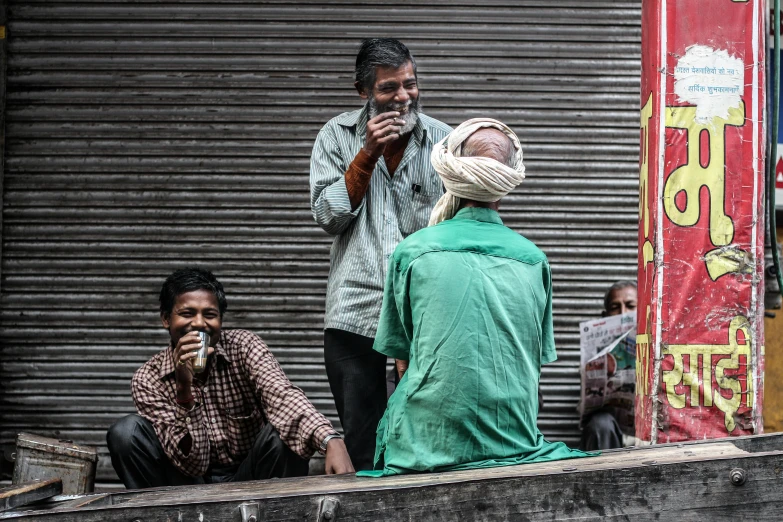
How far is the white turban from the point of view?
266cm

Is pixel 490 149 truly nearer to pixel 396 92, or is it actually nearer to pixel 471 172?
pixel 471 172

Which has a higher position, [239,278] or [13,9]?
[13,9]

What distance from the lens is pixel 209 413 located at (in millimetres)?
3869

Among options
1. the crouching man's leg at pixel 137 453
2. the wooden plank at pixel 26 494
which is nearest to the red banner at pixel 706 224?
the crouching man's leg at pixel 137 453

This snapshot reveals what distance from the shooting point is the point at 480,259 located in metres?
2.66

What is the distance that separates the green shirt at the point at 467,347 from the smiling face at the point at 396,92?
832 millimetres

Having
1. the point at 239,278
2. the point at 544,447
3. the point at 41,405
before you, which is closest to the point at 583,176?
the point at 239,278

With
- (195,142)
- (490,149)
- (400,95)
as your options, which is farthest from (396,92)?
(195,142)

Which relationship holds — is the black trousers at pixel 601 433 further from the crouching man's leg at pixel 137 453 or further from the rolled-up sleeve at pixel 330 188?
the crouching man's leg at pixel 137 453

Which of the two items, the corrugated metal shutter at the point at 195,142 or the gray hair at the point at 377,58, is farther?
the corrugated metal shutter at the point at 195,142

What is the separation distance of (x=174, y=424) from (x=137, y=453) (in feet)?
0.57

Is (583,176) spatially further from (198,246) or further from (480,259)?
(480,259)

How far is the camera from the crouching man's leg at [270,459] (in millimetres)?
3674

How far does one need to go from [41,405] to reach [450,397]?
10.6 feet
